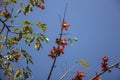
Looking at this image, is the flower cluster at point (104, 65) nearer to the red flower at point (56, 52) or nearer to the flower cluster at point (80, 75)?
the flower cluster at point (80, 75)

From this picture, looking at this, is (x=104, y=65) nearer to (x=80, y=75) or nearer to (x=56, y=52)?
(x=80, y=75)

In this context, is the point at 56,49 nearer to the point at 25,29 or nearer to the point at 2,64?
the point at 25,29

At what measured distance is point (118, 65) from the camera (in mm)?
1750

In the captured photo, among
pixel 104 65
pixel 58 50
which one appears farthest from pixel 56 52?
pixel 104 65

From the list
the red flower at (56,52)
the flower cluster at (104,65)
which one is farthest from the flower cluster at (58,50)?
the flower cluster at (104,65)

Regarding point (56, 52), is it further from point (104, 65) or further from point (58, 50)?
point (104, 65)

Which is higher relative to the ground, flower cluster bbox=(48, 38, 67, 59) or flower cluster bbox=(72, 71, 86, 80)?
flower cluster bbox=(48, 38, 67, 59)

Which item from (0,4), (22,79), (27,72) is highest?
(0,4)

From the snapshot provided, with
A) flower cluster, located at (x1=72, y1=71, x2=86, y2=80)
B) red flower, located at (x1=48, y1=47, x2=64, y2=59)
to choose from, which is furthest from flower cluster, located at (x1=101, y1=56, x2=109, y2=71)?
red flower, located at (x1=48, y1=47, x2=64, y2=59)

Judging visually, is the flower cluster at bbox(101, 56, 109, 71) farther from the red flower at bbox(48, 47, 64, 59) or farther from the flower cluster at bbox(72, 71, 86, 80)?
the red flower at bbox(48, 47, 64, 59)

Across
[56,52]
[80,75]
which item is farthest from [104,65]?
[56,52]

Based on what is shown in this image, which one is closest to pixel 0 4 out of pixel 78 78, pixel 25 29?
pixel 25 29

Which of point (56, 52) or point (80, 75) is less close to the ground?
point (56, 52)

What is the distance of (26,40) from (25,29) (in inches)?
8.7
